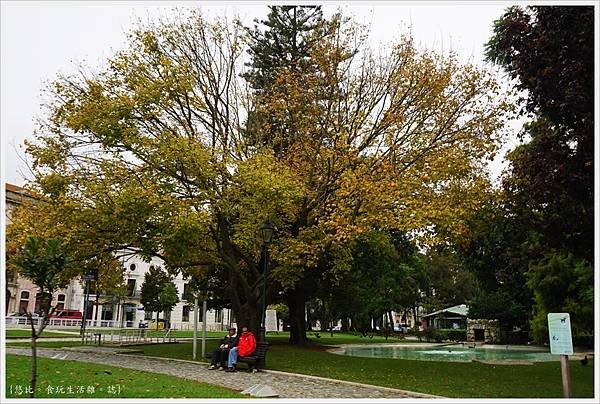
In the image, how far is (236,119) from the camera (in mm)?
19562

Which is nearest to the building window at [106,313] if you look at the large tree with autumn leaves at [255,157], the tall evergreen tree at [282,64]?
the tall evergreen tree at [282,64]

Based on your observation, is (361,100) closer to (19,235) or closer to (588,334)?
(19,235)

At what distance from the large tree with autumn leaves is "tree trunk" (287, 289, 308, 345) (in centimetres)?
952

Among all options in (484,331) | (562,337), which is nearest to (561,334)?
(562,337)

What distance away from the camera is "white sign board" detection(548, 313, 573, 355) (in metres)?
8.36

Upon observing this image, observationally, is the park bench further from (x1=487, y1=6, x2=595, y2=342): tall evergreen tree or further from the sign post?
(x1=487, y1=6, x2=595, y2=342): tall evergreen tree

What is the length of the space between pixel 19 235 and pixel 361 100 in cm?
1145

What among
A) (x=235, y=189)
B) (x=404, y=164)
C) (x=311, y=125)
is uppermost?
(x=311, y=125)

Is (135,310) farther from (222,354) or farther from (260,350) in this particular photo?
(260,350)

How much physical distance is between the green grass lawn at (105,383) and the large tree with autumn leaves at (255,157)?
387cm

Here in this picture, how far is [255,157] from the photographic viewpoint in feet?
50.8

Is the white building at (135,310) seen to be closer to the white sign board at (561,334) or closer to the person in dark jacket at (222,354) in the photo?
the person in dark jacket at (222,354)

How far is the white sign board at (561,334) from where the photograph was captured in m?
8.36

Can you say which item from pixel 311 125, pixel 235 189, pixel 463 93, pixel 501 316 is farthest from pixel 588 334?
pixel 235 189
